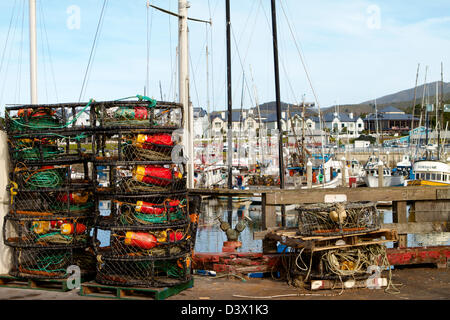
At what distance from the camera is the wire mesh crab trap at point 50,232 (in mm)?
8180

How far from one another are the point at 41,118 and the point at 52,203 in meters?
1.41

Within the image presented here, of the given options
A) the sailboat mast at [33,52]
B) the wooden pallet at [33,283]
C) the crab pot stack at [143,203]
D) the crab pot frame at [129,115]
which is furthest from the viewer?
the sailboat mast at [33,52]

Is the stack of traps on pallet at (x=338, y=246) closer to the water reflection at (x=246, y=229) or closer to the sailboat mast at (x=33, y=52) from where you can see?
the sailboat mast at (x=33, y=52)

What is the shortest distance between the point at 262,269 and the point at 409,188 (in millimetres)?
3146

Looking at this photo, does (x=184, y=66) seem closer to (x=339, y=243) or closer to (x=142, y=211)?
(x=142, y=211)

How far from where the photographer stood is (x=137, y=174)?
782 centimetres

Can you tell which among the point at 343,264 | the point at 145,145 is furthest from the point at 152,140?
the point at 343,264

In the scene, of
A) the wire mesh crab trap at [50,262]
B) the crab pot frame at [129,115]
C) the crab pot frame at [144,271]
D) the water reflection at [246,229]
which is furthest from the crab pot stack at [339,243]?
the water reflection at [246,229]

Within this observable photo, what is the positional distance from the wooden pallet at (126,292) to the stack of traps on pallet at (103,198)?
0.36ft

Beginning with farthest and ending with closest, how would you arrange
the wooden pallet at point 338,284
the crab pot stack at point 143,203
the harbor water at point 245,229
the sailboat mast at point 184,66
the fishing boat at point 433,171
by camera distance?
the fishing boat at point 433,171, the harbor water at point 245,229, the sailboat mast at point 184,66, the wooden pallet at point 338,284, the crab pot stack at point 143,203

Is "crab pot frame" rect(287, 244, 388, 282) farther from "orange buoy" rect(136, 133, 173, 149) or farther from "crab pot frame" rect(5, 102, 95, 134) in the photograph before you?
"crab pot frame" rect(5, 102, 95, 134)

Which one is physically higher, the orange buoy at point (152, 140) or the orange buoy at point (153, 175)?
the orange buoy at point (152, 140)

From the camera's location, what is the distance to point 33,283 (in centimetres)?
812
